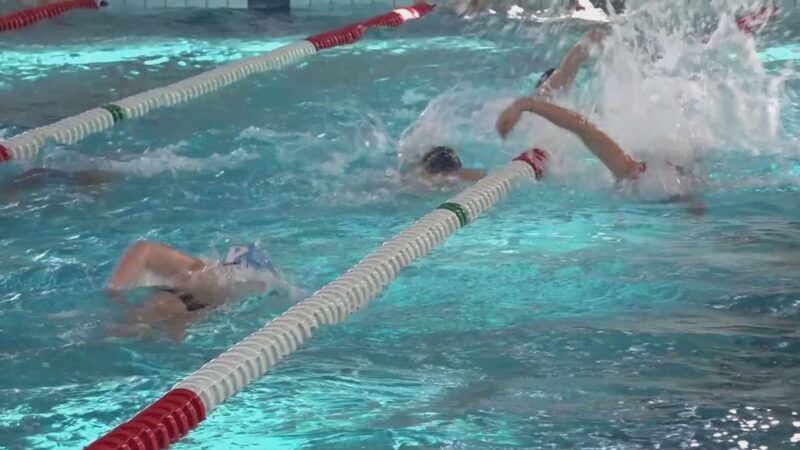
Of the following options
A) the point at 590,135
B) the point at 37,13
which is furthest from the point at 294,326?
A: the point at 37,13

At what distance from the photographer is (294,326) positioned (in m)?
3.15

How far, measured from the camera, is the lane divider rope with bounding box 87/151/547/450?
8.06ft

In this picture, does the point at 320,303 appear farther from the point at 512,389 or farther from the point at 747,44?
the point at 747,44

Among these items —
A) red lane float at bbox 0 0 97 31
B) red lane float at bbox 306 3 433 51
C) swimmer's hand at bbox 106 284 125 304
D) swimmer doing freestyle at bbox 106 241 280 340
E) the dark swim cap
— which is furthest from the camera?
red lane float at bbox 0 0 97 31

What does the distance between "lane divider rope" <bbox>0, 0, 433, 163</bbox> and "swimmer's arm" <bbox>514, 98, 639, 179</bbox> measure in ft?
6.83

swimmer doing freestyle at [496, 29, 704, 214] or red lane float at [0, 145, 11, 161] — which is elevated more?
swimmer doing freestyle at [496, 29, 704, 214]

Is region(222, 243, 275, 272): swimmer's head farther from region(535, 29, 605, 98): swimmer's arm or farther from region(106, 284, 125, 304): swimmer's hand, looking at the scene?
region(535, 29, 605, 98): swimmer's arm

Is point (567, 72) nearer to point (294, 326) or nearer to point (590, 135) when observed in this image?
point (590, 135)

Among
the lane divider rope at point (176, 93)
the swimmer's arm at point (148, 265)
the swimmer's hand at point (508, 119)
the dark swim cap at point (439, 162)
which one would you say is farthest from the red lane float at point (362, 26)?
the swimmer's arm at point (148, 265)

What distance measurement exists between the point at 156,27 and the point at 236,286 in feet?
18.9

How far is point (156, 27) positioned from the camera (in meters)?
8.93

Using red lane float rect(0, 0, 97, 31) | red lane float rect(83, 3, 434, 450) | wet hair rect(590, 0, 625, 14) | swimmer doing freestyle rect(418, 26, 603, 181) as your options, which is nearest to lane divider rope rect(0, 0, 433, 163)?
wet hair rect(590, 0, 625, 14)

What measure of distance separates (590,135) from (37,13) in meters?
5.47

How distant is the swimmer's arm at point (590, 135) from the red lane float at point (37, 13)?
509 cm
